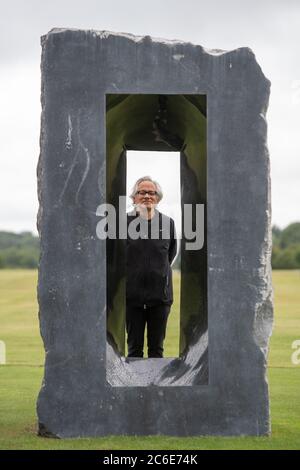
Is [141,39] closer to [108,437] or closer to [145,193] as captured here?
[145,193]

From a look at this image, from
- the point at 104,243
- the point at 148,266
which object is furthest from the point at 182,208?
the point at 104,243

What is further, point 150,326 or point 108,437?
point 150,326

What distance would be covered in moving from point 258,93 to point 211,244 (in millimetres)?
1049

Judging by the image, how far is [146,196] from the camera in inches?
323

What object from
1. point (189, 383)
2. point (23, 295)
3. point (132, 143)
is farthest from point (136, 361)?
point (23, 295)

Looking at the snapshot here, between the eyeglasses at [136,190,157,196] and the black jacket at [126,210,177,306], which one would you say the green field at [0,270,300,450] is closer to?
the black jacket at [126,210,177,306]

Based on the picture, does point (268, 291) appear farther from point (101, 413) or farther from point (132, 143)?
point (132, 143)

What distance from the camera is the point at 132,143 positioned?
371 inches

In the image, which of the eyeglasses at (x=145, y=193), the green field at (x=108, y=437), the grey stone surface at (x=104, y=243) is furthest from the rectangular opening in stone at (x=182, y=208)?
the green field at (x=108, y=437)

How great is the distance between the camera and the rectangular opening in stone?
7.80 m

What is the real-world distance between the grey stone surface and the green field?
17cm

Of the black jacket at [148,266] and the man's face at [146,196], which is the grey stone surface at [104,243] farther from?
the black jacket at [148,266]

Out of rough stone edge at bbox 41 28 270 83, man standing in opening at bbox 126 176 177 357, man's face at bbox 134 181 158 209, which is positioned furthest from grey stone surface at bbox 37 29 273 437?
man standing in opening at bbox 126 176 177 357

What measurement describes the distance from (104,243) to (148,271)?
4.48 feet
